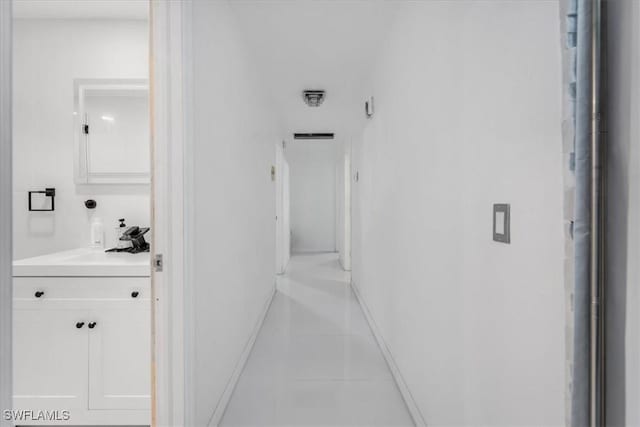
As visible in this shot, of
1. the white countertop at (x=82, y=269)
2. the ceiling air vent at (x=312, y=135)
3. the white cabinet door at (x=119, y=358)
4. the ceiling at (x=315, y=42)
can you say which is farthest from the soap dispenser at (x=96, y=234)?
the ceiling air vent at (x=312, y=135)

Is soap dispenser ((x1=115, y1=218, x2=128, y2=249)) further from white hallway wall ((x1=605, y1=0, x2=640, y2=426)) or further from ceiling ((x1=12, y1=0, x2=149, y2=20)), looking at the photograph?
white hallway wall ((x1=605, y1=0, x2=640, y2=426))

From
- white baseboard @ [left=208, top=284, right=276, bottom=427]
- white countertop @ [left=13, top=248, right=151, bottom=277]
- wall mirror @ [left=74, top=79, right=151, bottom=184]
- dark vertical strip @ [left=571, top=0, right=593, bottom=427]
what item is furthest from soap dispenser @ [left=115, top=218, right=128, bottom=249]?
dark vertical strip @ [left=571, top=0, right=593, bottom=427]

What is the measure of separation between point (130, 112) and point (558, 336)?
255cm

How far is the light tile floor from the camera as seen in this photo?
193cm

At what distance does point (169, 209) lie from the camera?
1405 millimetres

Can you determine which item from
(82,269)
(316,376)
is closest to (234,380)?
(316,376)

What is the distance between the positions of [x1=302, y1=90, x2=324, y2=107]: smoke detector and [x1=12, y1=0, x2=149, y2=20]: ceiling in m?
1.79

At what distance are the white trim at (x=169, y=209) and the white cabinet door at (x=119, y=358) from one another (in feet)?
1.48

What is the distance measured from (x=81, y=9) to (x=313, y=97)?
2.14 metres

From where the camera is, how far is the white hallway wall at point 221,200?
1.60 metres

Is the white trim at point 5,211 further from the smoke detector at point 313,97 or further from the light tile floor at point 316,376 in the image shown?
the smoke detector at point 313,97

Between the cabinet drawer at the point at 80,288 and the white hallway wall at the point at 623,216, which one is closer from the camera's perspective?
the white hallway wall at the point at 623,216

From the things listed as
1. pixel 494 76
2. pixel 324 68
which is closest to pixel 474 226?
pixel 494 76

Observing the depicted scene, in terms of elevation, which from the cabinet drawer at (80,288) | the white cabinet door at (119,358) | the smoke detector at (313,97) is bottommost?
the white cabinet door at (119,358)
